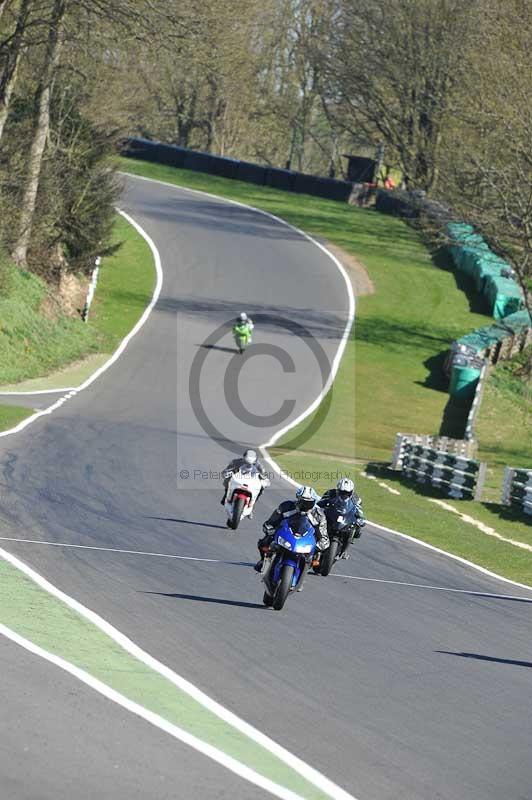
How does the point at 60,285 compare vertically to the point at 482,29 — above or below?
below

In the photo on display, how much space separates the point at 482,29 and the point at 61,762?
55.9m

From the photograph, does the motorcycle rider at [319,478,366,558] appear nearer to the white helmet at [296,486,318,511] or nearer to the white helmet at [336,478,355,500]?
the white helmet at [336,478,355,500]

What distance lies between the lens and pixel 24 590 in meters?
11.8

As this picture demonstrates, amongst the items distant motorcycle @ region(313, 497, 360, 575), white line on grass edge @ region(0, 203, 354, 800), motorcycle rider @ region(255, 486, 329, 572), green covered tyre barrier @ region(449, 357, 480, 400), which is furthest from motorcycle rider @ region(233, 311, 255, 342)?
motorcycle rider @ region(255, 486, 329, 572)

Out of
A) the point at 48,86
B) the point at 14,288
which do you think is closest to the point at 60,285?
the point at 14,288

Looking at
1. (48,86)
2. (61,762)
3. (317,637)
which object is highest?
(48,86)

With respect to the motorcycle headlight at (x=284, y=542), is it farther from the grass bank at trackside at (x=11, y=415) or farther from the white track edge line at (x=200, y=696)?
the grass bank at trackside at (x=11, y=415)

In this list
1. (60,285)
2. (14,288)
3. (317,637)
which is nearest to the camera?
(317,637)

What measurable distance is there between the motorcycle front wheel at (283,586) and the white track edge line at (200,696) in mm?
2237

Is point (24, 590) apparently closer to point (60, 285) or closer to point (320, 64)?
point (60, 285)

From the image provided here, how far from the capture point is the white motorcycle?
56.5 ft

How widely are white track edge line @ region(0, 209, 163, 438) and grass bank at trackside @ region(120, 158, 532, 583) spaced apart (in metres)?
5.70

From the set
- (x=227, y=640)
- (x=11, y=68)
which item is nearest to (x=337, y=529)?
(x=227, y=640)

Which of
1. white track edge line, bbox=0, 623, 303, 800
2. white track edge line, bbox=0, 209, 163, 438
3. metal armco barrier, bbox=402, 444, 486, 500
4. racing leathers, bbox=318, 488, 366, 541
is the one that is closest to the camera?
white track edge line, bbox=0, 623, 303, 800
